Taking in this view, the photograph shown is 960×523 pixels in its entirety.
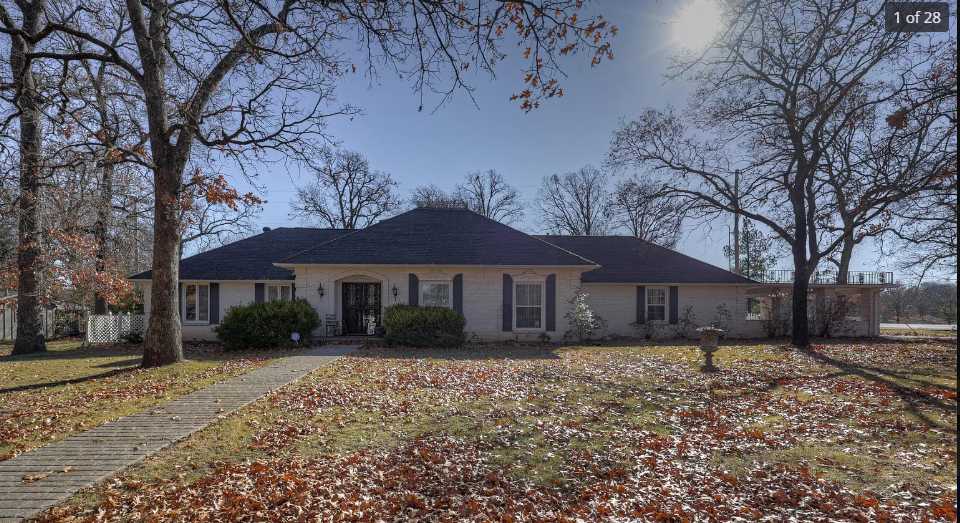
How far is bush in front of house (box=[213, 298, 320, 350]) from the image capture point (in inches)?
612

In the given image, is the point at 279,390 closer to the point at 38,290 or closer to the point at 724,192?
the point at 38,290

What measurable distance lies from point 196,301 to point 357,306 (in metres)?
7.04

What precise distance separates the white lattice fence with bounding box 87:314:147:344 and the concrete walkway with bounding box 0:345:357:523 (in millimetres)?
13193

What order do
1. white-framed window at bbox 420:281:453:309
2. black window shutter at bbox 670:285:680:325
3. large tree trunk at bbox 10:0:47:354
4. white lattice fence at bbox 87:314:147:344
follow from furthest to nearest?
black window shutter at bbox 670:285:680:325
white lattice fence at bbox 87:314:147:344
white-framed window at bbox 420:281:453:309
large tree trunk at bbox 10:0:47:354

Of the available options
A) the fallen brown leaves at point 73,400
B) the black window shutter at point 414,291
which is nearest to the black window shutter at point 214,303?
the fallen brown leaves at point 73,400

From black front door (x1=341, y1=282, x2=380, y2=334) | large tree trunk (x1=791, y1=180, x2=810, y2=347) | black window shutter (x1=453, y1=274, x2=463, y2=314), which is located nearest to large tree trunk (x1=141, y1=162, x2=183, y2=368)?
black front door (x1=341, y1=282, x2=380, y2=334)

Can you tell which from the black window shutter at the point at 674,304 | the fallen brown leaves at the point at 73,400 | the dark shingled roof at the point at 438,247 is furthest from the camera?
the black window shutter at the point at 674,304

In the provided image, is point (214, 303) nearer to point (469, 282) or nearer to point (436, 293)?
point (436, 293)

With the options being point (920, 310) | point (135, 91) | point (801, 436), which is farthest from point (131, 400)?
point (920, 310)

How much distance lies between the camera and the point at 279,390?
9086 millimetres

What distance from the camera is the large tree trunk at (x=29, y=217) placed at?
38.6 feet

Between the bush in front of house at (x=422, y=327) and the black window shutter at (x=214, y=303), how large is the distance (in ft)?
25.6

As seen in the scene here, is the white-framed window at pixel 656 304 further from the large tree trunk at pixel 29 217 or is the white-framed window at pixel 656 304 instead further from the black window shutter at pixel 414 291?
the large tree trunk at pixel 29 217

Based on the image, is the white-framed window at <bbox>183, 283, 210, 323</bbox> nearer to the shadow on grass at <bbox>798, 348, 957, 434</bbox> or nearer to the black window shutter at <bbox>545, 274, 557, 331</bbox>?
the black window shutter at <bbox>545, 274, 557, 331</bbox>
